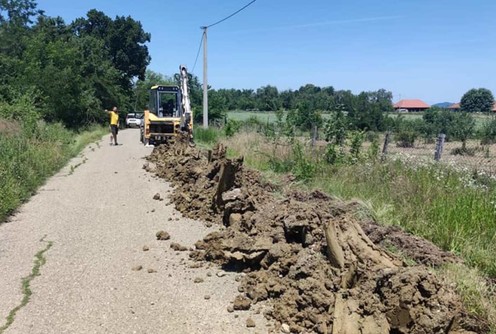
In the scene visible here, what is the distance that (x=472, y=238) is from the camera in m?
5.82

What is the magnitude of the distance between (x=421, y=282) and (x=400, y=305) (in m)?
0.27

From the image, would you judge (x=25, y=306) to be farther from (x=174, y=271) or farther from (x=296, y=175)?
(x=296, y=175)

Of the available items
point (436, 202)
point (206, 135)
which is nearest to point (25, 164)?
point (436, 202)

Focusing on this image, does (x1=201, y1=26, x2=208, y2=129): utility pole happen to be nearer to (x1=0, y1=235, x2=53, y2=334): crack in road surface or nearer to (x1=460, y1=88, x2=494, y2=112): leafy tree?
(x1=0, y1=235, x2=53, y2=334): crack in road surface

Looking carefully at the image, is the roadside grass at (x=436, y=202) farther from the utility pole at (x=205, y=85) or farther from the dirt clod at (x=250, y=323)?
the utility pole at (x=205, y=85)

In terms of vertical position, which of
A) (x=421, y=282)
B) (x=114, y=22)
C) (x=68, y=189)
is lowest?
(x=68, y=189)

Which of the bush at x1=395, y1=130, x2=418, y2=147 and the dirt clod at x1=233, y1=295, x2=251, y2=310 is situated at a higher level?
the dirt clod at x1=233, y1=295, x2=251, y2=310

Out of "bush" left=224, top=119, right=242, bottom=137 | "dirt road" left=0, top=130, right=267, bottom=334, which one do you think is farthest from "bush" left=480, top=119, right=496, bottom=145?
"dirt road" left=0, top=130, right=267, bottom=334

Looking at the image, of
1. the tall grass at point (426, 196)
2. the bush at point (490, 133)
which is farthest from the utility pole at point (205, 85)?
the bush at point (490, 133)

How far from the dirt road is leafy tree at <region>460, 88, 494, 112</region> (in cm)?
6724

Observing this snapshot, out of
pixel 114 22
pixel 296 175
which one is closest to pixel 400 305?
pixel 296 175

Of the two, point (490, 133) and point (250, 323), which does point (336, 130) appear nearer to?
point (250, 323)

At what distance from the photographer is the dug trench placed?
13.0ft

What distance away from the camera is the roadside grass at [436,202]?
4.94 meters
